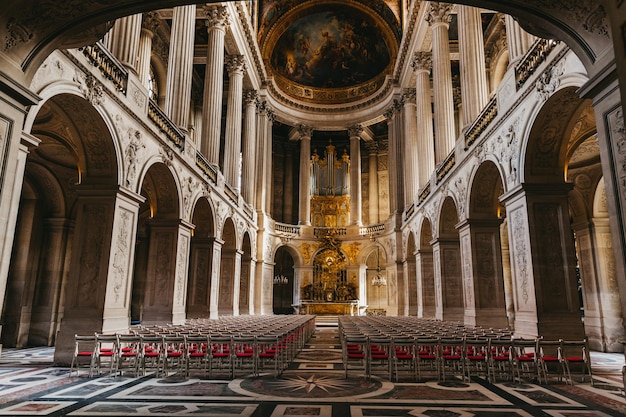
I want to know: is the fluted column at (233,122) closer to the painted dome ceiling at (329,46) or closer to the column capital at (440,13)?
the painted dome ceiling at (329,46)

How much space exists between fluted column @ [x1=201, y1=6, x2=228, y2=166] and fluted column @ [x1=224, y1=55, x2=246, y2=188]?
3.31 meters

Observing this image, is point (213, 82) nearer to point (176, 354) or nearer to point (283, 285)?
point (176, 354)

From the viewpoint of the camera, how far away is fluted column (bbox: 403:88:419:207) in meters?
25.7

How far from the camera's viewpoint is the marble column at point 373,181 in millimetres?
35656

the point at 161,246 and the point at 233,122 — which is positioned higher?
the point at 233,122

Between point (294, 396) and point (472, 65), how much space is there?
43.4 feet

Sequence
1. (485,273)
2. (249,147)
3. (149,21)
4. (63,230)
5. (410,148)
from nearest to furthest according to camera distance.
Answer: (485,273)
(63,230)
(149,21)
(410,148)
(249,147)

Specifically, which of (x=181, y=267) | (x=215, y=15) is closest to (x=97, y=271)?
(x=181, y=267)

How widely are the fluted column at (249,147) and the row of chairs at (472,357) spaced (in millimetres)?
18513

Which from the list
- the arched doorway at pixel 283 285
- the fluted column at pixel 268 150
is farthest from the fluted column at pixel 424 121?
the arched doorway at pixel 283 285

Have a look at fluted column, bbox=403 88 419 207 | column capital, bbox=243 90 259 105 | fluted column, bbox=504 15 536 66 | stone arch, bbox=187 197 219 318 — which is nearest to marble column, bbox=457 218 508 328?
fluted column, bbox=504 15 536 66

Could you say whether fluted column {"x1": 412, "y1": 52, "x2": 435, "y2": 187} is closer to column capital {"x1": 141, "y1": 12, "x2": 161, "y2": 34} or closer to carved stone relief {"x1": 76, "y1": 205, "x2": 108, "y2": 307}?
column capital {"x1": 141, "y1": 12, "x2": 161, "y2": 34}

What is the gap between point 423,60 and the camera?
24.4 m

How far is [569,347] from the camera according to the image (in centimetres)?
896
